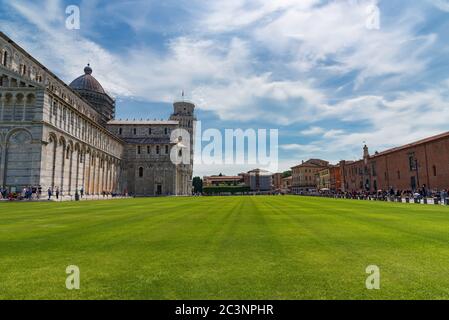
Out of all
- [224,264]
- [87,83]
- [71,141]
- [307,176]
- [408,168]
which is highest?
[87,83]

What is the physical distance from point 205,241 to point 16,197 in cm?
3434

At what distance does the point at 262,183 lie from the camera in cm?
14938

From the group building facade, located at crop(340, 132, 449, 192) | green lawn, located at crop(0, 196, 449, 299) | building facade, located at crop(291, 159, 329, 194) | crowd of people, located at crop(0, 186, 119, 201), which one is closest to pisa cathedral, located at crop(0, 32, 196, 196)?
→ crowd of people, located at crop(0, 186, 119, 201)

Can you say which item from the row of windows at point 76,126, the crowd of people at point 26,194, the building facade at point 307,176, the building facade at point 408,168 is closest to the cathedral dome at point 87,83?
the row of windows at point 76,126

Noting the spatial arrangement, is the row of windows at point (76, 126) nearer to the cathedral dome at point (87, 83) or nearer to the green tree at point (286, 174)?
the cathedral dome at point (87, 83)

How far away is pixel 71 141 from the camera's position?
4691cm

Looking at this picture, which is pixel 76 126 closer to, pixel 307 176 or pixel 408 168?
pixel 408 168

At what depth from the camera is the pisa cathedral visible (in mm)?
37625

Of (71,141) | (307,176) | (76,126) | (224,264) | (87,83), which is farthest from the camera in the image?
(307,176)

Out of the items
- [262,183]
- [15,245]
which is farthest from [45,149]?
[262,183]

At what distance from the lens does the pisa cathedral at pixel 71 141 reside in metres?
37.6

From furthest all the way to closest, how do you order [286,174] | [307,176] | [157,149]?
[286,174]
[307,176]
[157,149]

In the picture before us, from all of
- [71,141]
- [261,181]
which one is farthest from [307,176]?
[71,141]

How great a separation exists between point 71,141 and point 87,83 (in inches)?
1498
